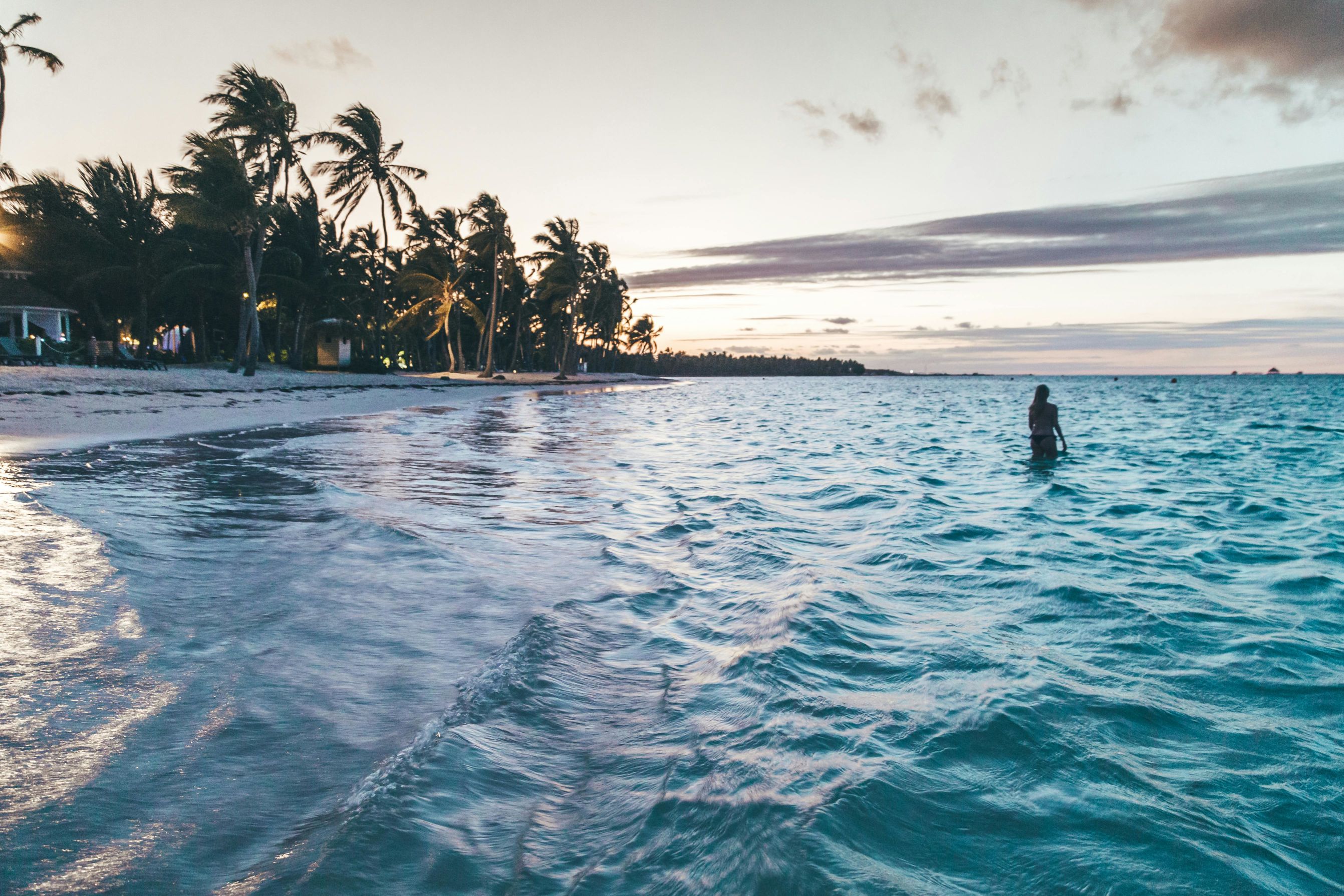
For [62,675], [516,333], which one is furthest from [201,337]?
[62,675]

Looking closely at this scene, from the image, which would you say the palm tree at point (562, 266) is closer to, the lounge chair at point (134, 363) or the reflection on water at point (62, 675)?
the lounge chair at point (134, 363)

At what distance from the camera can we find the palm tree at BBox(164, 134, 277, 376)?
2455 centimetres

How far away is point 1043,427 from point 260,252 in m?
29.2

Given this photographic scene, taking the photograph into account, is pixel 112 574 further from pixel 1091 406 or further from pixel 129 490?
pixel 1091 406

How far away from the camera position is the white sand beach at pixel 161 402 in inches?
512

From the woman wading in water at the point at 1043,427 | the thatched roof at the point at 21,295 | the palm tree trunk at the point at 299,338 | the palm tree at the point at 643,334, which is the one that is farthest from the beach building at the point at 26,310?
the palm tree at the point at 643,334

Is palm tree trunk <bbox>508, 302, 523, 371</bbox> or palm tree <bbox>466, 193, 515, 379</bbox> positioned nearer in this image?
palm tree <bbox>466, 193, 515, 379</bbox>

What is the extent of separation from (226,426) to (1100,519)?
1663 centimetres

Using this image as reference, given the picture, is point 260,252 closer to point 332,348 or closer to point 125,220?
point 125,220

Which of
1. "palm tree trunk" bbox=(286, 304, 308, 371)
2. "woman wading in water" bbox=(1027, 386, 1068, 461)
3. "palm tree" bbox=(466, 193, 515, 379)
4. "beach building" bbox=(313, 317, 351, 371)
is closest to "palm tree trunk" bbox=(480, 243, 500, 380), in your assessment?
"palm tree" bbox=(466, 193, 515, 379)

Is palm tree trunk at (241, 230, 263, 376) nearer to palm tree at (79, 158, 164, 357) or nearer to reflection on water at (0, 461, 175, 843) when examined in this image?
palm tree at (79, 158, 164, 357)

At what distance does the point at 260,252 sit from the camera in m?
28.2

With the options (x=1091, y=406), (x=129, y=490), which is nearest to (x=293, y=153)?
(x=129, y=490)

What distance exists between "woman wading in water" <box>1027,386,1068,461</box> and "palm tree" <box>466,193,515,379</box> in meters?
36.7
